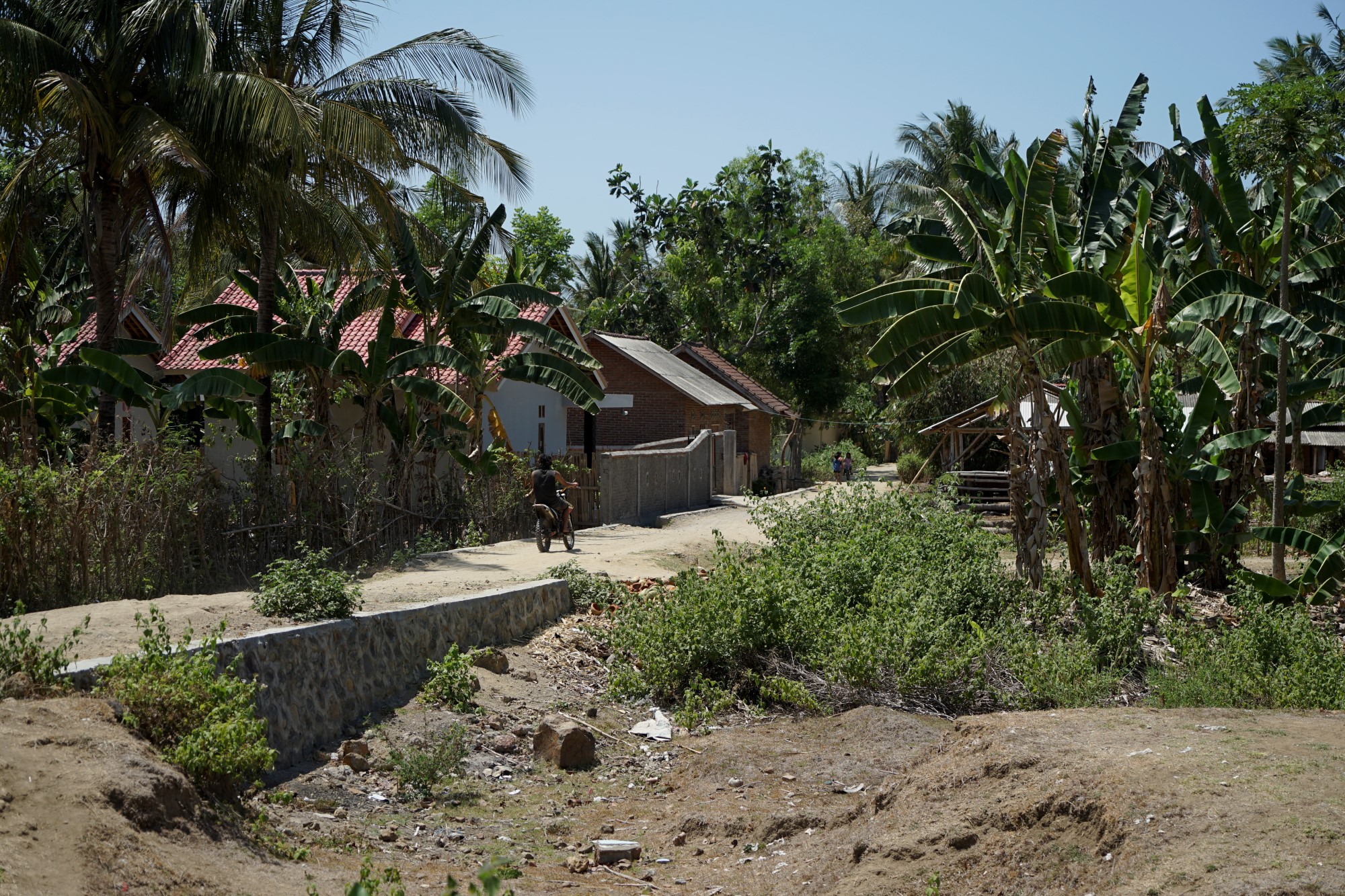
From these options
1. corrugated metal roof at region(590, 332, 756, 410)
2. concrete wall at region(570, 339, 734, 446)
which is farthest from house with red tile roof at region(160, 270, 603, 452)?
→ concrete wall at region(570, 339, 734, 446)

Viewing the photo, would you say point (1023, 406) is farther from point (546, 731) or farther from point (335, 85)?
point (546, 731)

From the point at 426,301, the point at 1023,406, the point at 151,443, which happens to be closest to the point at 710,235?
the point at 1023,406

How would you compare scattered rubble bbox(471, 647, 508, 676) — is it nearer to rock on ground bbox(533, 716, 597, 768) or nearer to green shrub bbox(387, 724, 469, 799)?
rock on ground bbox(533, 716, 597, 768)

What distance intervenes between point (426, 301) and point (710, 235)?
1170 inches

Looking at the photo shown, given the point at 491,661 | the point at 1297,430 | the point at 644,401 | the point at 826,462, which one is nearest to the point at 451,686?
the point at 491,661

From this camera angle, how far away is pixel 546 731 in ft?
30.8

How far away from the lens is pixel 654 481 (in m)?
23.7

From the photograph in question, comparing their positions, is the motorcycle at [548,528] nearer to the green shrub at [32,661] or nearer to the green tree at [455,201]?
the green tree at [455,201]

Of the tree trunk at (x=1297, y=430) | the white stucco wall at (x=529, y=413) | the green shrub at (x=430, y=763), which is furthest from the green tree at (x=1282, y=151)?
the white stucco wall at (x=529, y=413)

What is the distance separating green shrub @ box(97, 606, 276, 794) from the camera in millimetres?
6297

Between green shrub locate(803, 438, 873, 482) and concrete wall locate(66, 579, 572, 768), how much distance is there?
28.9 metres

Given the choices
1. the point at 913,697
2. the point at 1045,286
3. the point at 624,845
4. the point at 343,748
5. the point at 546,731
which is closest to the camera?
the point at 624,845

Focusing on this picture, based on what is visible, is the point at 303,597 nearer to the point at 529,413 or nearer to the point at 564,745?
the point at 564,745

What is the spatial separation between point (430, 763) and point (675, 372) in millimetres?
26138
